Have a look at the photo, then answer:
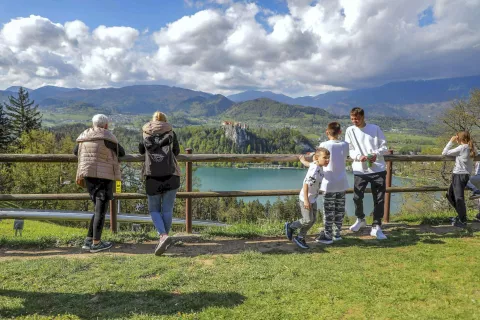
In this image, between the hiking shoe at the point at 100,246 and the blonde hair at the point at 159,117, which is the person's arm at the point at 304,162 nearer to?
the blonde hair at the point at 159,117

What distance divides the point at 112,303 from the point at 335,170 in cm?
376

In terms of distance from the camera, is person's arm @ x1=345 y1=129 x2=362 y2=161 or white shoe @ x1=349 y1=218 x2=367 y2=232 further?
white shoe @ x1=349 y1=218 x2=367 y2=232

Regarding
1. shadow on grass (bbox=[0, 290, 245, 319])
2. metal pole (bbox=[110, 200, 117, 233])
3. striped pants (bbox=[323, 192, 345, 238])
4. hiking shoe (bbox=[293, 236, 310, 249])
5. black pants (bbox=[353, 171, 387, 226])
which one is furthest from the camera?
metal pole (bbox=[110, 200, 117, 233])

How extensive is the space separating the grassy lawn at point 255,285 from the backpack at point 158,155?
4.23ft

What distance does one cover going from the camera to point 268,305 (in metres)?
3.43

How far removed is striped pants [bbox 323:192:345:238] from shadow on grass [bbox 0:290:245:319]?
96.6 inches

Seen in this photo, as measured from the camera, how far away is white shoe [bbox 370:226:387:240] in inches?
230

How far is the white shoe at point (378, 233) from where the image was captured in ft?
19.2

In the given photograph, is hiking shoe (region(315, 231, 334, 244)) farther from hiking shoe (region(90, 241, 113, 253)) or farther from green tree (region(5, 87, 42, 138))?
green tree (region(5, 87, 42, 138))

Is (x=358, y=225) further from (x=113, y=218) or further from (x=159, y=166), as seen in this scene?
(x=113, y=218)

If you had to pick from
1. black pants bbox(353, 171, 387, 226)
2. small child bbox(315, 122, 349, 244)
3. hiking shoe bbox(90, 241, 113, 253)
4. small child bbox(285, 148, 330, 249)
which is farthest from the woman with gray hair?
black pants bbox(353, 171, 387, 226)

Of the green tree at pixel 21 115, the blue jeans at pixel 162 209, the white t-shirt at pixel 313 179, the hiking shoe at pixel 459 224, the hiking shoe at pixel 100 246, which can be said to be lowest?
the hiking shoe at pixel 100 246

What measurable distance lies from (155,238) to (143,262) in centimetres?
136

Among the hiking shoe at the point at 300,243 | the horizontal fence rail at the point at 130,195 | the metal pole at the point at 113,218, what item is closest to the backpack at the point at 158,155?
the horizontal fence rail at the point at 130,195
